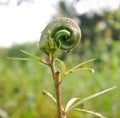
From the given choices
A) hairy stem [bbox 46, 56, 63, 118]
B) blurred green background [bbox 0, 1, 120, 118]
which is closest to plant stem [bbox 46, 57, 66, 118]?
hairy stem [bbox 46, 56, 63, 118]

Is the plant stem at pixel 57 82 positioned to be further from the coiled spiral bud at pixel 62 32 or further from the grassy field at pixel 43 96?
the grassy field at pixel 43 96

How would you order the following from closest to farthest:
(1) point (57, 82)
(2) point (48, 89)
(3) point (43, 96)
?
(1) point (57, 82), (3) point (43, 96), (2) point (48, 89)

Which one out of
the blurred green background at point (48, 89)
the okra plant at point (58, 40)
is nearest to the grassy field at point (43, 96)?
the blurred green background at point (48, 89)

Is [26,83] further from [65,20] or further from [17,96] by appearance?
[65,20]

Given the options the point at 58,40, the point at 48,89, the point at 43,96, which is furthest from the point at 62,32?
the point at 48,89

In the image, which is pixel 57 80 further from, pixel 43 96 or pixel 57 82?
pixel 43 96

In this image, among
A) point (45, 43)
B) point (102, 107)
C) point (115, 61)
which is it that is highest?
point (45, 43)

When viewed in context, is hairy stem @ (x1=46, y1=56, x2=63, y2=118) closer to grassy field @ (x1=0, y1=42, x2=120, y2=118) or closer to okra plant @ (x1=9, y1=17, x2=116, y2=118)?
okra plant @ (x1=9, y1=17, x2=116, y2=118)

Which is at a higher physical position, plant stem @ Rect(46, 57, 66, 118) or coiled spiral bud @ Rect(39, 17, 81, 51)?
coiled spiral bud @ Rect(39, 17, 81, 51)

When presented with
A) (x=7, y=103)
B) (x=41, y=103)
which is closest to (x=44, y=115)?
(x=41, y=103)
